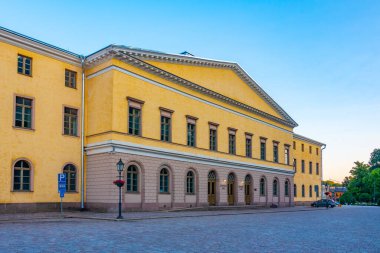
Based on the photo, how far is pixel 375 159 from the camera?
145m

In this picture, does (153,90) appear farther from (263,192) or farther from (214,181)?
(263,192)

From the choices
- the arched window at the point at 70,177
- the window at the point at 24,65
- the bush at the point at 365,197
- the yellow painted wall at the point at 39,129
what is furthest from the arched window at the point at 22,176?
the bush at the point at 365,197

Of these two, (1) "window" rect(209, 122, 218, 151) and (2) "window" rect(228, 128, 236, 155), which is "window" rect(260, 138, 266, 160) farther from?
(1) "window" rect(209, 122, 218, 151)

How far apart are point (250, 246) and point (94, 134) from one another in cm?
1907

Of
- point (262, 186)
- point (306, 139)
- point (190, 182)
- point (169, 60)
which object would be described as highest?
point (169, 60)

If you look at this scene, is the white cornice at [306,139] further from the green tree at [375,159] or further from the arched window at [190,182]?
the green tree at [375,159]

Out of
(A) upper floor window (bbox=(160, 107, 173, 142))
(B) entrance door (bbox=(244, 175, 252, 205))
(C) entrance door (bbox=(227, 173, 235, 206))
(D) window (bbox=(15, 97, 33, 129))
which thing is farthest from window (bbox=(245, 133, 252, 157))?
(D) window (bbox=(15, 97, 33, 129))

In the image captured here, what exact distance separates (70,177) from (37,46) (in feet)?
29.5

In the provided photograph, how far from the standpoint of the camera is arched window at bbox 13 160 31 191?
24987mm

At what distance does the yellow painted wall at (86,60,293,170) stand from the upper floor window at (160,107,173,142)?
0.39m

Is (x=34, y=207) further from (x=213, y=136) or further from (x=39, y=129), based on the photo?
(x=213, y=136)

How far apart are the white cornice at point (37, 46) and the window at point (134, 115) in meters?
4.92

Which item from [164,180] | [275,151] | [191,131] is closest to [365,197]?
[275,151]

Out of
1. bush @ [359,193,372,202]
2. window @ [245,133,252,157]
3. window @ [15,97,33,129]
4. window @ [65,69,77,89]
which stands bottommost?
bush @ [359,193,372,202]
